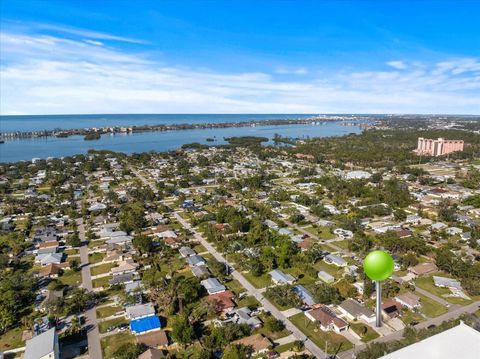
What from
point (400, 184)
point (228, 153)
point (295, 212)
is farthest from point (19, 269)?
point (228, 153)

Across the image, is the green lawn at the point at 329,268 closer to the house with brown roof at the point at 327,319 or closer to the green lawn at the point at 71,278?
the house with brown roof at the point at 327,319

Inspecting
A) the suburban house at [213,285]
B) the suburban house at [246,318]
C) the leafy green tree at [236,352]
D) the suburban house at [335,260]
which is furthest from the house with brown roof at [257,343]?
the suburban house at [335,260]

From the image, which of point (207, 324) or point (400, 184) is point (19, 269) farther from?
point (400, 184)

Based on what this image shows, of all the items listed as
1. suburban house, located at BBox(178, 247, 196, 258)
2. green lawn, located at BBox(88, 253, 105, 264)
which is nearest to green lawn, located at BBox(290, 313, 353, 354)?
suburban house, located at BBox(178, 247, 196, 258)

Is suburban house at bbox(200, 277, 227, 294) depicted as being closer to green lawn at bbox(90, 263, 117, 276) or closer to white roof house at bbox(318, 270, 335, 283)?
white roof house at bbox(318, 270, 335, 283)

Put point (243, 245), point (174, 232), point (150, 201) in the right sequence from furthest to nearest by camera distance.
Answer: point (150, 201) → point (174, 232) → point (243, 245)

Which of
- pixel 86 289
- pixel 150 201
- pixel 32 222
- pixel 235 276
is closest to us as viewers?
pixel 86 289

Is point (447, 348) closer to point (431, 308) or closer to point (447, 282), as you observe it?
point (431, 308)
